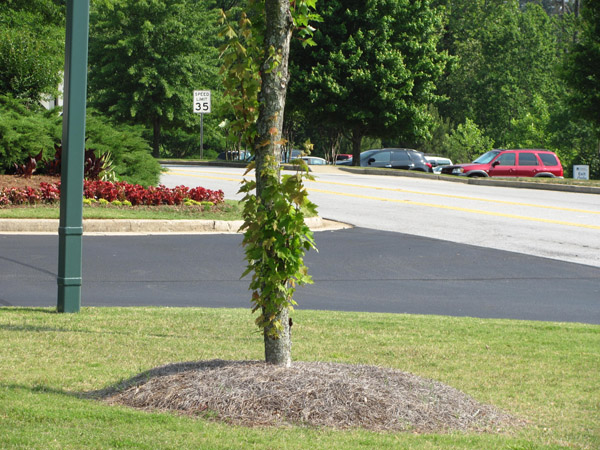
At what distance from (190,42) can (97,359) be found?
3759cm

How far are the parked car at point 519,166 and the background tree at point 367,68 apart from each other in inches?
259

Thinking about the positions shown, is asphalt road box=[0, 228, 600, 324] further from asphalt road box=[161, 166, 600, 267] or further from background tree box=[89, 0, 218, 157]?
background tree box=[89, 0, 218, 157]

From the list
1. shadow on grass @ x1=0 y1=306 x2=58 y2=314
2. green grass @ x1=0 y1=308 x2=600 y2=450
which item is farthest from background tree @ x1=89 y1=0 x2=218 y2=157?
green grass @ x1=0 y1=308 x2=600 y2=450

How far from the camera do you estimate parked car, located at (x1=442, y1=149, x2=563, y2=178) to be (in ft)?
104

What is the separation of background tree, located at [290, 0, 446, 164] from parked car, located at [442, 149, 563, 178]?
6591 mm

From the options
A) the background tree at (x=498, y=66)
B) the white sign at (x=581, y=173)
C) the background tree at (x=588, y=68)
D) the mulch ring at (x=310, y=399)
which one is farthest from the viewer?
the background tree at (x=498, y=66)

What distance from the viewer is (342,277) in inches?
432

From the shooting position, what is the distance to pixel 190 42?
4184cm

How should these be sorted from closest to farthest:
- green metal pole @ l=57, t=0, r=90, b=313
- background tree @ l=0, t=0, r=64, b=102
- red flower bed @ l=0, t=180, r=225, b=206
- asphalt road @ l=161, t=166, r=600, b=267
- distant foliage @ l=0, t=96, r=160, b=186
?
green metal pole @ l=57, t=0, r=90, b=313
asphalt road @ l=161, t=166, r=600, b=267
red flower bed @ l=0, t=180, r=225, b=206
distant foliage @ l=0, t=96, r=160, b=186
background tree @ l=0, t=0, r=64, b=102

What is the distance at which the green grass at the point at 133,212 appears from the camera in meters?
14.0

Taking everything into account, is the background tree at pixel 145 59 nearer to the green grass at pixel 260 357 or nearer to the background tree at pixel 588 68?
the background tree at pixel 588 68

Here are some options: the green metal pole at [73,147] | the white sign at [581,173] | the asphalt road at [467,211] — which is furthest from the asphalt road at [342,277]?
the white sign at [581,173]

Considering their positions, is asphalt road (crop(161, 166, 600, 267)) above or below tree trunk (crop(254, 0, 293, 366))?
below

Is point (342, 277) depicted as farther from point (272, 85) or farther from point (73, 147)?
point (272, 85)
